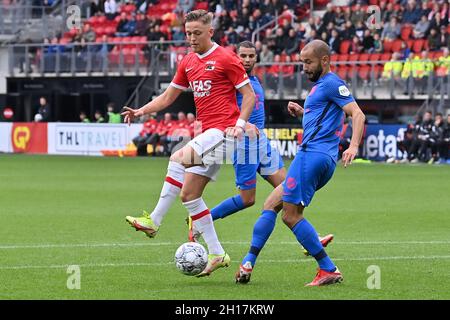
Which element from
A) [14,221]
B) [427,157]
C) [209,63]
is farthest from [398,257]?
[427,157]

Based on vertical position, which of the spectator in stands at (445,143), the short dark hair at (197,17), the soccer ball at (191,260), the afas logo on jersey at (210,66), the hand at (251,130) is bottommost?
the spectator in stands at (445,143)

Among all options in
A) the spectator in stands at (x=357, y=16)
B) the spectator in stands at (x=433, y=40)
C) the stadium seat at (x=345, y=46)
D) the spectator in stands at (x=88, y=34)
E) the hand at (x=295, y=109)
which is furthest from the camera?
the spectator in stands at (x=88, y=34)

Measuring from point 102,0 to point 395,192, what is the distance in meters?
26.8

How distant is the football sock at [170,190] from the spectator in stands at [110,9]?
3514 centimetres

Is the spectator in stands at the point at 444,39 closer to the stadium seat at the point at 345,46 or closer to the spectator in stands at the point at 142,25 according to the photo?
the stadium seat at the point at 345,46

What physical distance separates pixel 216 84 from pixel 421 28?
27238 millimetres

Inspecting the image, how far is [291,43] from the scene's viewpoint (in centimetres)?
3859

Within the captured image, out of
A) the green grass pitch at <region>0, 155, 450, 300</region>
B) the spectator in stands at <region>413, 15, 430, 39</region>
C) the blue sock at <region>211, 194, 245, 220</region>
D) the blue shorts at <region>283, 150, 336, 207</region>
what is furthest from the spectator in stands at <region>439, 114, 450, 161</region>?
the blue shorts at <region>283, 150, 336, 207</region>

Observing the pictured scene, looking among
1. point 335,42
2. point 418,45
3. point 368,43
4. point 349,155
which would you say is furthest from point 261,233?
point 335,42

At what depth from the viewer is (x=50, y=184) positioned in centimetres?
2433

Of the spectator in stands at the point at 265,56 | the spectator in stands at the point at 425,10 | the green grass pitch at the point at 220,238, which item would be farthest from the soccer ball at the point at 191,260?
the spectator in stands at the point at 265,56

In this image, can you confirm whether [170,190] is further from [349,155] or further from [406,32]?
[406,32]

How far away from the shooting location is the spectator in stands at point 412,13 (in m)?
37.2

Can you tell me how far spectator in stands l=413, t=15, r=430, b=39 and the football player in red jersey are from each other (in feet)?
88.2
